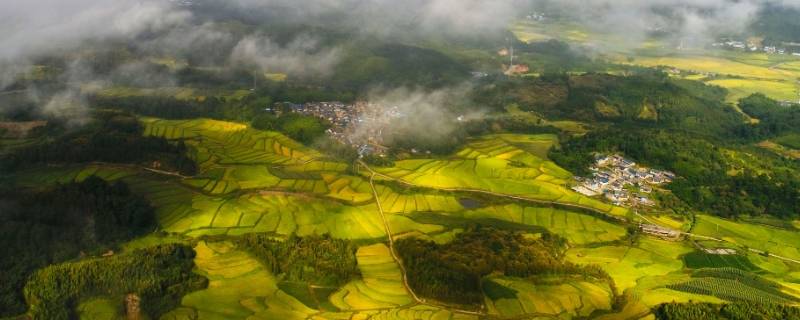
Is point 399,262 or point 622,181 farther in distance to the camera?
point 622,181

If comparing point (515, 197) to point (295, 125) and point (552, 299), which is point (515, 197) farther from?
point (295, 125)

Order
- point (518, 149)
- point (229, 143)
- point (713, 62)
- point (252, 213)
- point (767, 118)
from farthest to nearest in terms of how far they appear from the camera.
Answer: point (713, 62) < point (767, 118) < point (518, 149) < point (229, 143) < point (252, 213)

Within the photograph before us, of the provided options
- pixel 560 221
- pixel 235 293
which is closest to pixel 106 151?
pixel 235 293

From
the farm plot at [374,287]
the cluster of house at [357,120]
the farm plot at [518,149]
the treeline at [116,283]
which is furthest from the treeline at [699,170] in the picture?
the treeline at [116,283]

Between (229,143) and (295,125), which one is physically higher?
(295,125)

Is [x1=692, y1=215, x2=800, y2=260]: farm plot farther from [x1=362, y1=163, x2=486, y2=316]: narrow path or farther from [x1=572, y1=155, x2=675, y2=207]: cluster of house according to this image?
[x1=362, y1=163, x2=486, y2=316]: narrow path

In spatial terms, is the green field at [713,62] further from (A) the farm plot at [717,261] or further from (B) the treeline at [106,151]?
(B) the treeline at [106,151]
